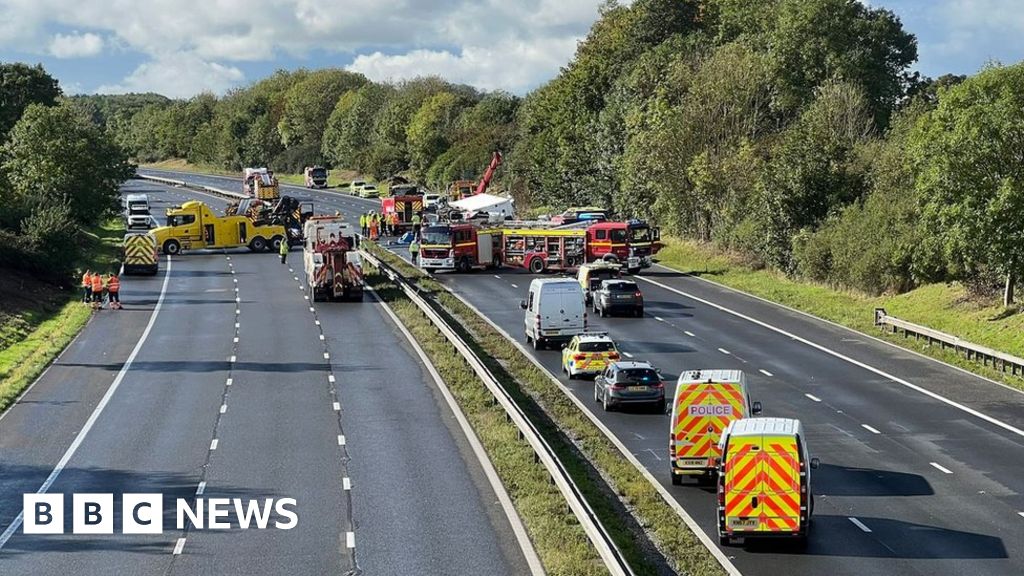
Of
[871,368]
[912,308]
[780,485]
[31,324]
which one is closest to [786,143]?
[912,308]

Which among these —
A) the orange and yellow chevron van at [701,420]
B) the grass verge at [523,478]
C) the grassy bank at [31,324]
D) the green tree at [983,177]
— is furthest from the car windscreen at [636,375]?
the green tree at [983,177]

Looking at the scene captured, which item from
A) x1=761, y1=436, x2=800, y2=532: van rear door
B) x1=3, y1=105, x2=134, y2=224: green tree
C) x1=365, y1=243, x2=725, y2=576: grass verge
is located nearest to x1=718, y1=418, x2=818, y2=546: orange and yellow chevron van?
x1=761, y1=436, x2=800, y2=532: van rear door

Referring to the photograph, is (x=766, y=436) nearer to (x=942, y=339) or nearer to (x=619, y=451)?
(x=619, y=451)

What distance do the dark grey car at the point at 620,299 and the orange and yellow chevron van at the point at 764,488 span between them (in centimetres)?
3263

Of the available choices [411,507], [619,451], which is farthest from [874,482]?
[411,507]

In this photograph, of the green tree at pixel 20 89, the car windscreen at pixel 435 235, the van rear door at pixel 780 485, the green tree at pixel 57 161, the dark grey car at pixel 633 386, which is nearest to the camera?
the van rear door at pixel 780 485

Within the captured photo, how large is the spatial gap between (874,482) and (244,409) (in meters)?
16.7

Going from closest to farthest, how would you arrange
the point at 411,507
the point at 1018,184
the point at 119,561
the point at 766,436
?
the point at 119,561 → the point at 766,436 → the point at 411,507 → the point at 1018,184

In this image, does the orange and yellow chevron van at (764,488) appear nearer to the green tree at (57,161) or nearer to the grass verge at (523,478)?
the grass verge at (523,478)

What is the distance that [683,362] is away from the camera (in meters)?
43.0

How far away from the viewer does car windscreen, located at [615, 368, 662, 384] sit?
113 feet

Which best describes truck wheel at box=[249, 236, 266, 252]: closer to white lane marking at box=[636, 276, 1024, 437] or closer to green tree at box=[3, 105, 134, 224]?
green tree at box=[3, 105, 134, 224]

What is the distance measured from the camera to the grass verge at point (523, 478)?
65.8 feet

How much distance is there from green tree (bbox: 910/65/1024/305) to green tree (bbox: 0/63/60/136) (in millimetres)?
88607
